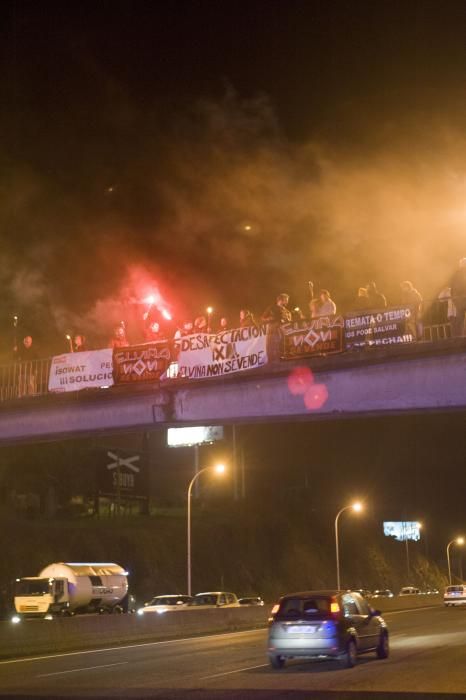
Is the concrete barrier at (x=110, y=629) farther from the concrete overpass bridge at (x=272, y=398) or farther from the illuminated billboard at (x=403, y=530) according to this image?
the illuminated billboard at (x=403, y=530)

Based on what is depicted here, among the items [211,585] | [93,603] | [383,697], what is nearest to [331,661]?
[383,697]

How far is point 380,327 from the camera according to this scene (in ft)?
65.4

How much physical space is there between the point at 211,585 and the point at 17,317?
29383 mm

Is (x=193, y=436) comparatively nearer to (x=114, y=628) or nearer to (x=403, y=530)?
(x=403, y=530)

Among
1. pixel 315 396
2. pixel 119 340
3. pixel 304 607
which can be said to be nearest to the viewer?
pixel 304 607

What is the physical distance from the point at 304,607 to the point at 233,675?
1.89 meters

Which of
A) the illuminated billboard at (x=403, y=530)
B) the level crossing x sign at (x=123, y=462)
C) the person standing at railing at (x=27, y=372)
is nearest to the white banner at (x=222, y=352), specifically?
the person standing at railing at (x=27, y=372)

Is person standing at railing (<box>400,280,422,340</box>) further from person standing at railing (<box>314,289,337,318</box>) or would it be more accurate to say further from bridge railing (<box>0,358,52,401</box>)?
bridge railing (<box>0,358,52,401</box>)

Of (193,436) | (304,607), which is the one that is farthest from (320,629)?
(193,436)

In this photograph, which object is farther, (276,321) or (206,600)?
(206,600)

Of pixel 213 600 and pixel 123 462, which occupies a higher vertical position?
pixel 123 462

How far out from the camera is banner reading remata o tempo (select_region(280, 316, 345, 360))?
20.5 meters

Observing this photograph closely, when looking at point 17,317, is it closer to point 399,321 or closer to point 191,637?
point 191,637

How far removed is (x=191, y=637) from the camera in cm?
2803
